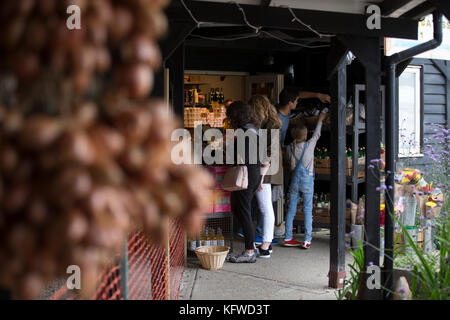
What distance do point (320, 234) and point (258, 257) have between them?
77.3 inches

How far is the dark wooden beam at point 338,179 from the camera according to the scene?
5309 mm

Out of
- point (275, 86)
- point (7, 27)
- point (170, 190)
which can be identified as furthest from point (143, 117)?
point (275, 86)

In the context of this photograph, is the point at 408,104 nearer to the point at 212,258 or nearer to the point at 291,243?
the point at 291,243

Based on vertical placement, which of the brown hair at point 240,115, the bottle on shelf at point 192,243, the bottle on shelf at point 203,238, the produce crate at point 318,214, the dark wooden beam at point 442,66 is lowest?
the bottle on shelf at point 192,243

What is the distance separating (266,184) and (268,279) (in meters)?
1.28

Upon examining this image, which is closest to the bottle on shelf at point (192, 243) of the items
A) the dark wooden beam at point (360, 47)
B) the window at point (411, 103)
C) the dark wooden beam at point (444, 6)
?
the dark wooden beam at point (360, 47)

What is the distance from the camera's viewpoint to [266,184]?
6.48 metres

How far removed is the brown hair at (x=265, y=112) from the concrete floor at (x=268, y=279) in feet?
5.43

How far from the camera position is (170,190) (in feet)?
4.32

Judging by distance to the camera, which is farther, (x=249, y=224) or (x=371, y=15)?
(x=249, y=224)

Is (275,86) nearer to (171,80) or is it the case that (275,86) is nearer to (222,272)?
(171,80)

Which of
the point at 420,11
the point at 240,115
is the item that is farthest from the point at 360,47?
the point at 240,115

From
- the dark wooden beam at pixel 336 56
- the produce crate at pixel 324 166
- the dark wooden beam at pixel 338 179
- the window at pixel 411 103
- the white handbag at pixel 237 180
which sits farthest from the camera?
the window at pixel 411 103

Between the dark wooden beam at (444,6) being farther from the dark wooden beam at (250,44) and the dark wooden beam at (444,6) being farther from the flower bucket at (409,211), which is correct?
the dark wooden beam at (250,44)
